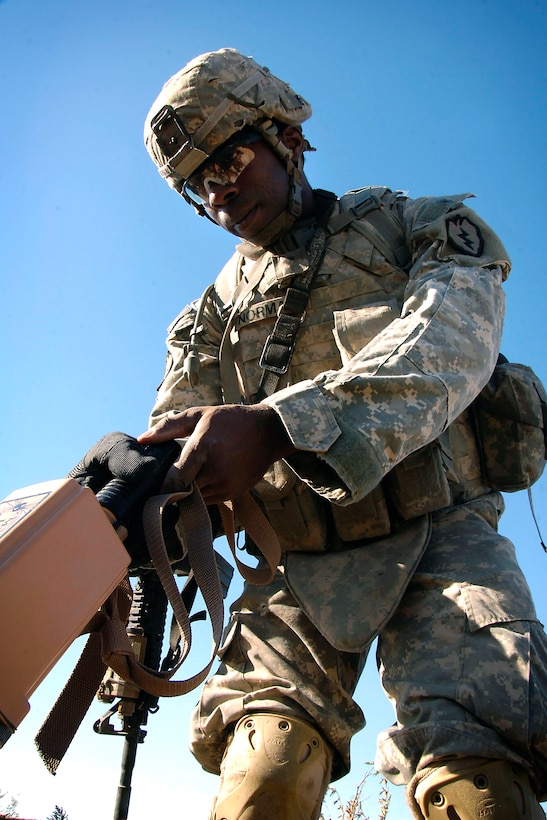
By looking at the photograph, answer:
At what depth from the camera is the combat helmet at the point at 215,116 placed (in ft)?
10.7

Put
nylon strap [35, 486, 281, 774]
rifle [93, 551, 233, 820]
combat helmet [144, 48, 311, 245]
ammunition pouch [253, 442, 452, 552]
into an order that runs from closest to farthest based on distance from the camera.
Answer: nylon strap [35, 486, 281, 774]
ammunition pouch [253, 442, 452, 552]
combat helmet [144, 48, 311, 245]
rifle [93, 551, 233, 820]

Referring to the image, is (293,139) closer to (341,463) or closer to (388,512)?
(388,512)

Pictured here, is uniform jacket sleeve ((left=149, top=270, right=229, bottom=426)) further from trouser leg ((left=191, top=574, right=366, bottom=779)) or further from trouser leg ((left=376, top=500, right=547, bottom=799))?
trouser leg ((left=376, top=500, right=547, bottom=799))

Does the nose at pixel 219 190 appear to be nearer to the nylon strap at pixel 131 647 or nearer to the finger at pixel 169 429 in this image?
the finger at pixel 169 429

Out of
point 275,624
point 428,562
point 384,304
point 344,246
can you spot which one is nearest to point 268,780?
point 275,624

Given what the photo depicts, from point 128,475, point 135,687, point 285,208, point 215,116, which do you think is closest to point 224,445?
point 128,475

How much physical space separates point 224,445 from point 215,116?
5.74ft

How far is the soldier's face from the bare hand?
4.51 feet

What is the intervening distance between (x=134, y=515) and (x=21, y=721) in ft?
2.09

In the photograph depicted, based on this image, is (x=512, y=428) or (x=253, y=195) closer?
(x=512, y=428)

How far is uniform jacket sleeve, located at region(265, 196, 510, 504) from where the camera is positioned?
2.12m

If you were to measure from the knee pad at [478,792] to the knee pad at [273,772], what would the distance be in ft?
1.23

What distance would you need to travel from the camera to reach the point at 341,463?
209 cm

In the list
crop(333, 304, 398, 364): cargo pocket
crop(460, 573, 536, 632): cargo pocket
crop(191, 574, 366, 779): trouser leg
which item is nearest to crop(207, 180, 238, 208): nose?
crop(333, 304, 398, 364): cargo pocket
